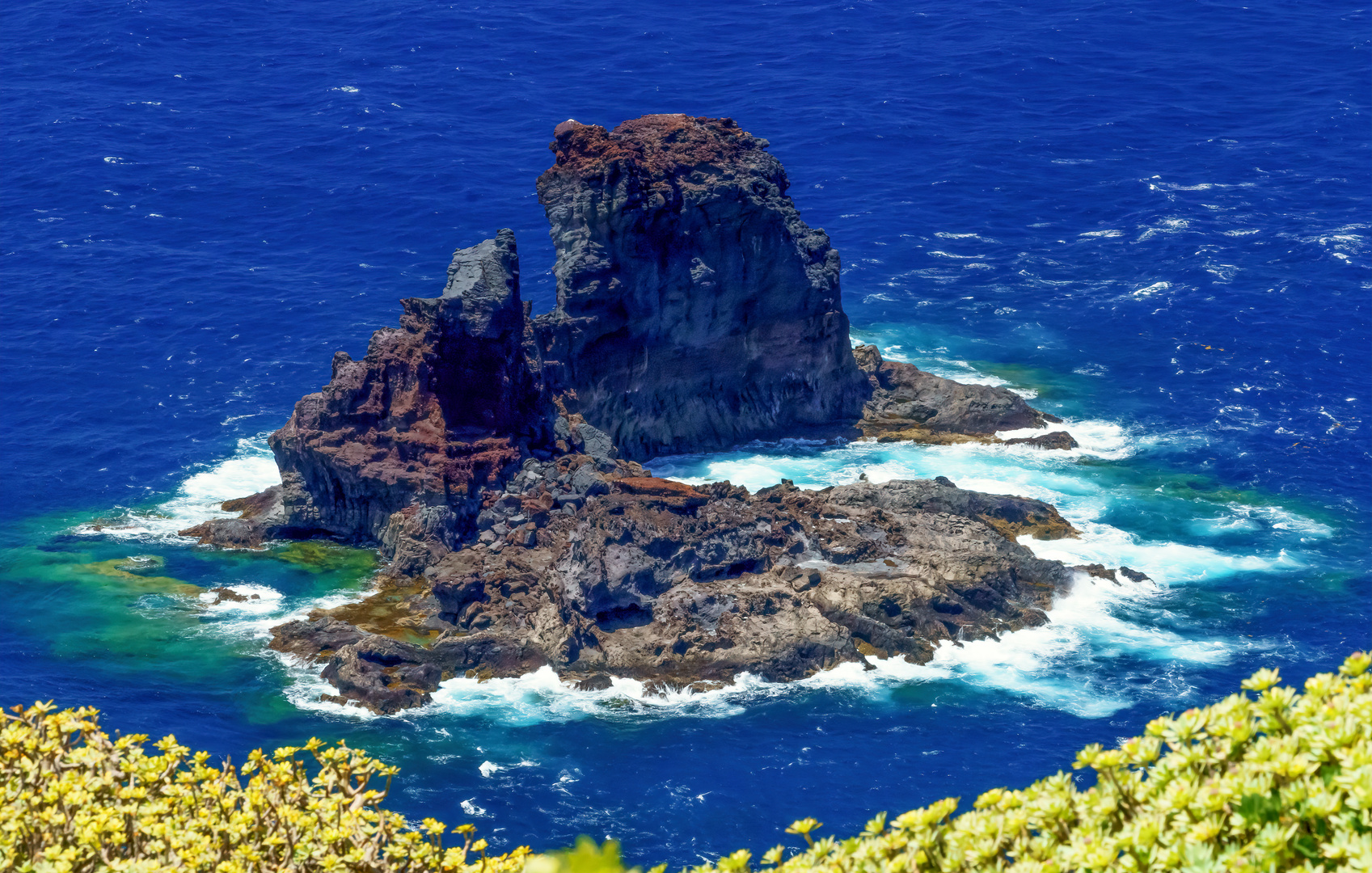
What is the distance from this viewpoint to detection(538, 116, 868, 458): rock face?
9119 centimetres

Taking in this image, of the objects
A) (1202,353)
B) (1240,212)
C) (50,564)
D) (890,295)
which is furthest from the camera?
(1240,212)

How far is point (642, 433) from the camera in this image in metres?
94.6

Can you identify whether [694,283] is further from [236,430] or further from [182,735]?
[182,735]

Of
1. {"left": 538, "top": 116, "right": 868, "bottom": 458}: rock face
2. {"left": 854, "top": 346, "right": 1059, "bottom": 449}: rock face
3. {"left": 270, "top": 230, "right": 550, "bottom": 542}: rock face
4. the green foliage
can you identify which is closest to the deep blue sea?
{"left": 854, "top": 346, "right": 1059, "bottom": 449}: rock face

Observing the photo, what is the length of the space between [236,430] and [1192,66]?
106m

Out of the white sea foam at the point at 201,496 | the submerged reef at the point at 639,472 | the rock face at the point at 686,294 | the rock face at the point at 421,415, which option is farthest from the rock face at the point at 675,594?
the white sea foam at the point at 201,496

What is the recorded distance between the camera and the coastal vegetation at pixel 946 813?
63.8 feet

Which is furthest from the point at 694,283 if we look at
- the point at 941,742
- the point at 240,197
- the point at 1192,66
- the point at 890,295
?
the point at 1192,66

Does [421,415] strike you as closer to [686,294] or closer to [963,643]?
[686,294]

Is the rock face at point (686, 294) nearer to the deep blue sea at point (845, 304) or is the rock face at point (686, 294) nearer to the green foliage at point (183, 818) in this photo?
the deep blue sea at point (845, 304)

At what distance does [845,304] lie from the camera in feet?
379

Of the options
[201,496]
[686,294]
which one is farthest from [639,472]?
[201,496]

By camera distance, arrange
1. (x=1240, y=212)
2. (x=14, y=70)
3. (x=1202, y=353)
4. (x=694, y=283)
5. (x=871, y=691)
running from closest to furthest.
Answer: (x=871, y=691), (x=694, y=283), (x=1202, y=353), (x=1240, y=212), (x=14, y=70)

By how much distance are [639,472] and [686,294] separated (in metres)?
13.2
